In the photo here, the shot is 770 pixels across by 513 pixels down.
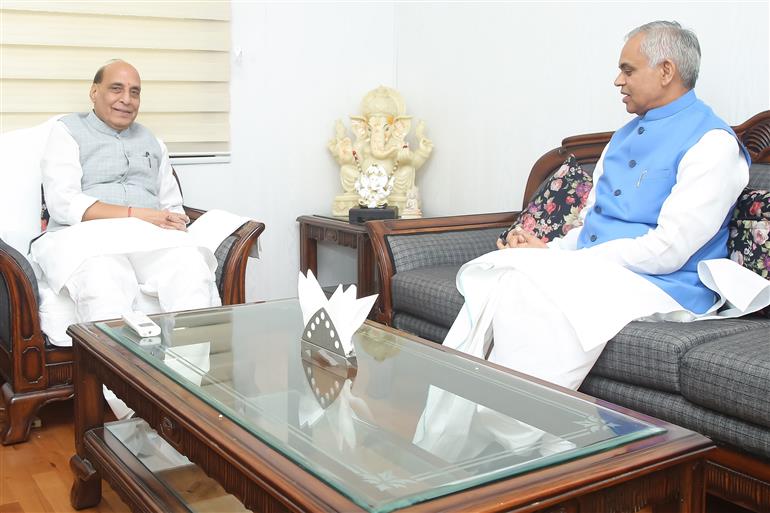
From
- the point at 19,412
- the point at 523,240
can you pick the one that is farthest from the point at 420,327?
the point at 19,412

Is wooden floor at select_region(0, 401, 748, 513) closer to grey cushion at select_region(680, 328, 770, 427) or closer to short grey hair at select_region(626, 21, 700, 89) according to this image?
grey cushion at select_region(680, 328, 770, 427)

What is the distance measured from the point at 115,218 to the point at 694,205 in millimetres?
1996

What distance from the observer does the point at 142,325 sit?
210 cm

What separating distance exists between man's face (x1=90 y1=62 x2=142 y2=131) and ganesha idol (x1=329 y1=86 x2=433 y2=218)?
47.9 inches

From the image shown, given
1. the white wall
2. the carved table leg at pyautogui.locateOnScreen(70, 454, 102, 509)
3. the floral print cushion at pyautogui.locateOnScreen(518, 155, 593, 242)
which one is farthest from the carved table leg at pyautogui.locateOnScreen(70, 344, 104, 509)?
the white wall

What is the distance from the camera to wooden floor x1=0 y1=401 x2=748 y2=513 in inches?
86.0

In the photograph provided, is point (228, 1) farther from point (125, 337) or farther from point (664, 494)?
point (664, 494)

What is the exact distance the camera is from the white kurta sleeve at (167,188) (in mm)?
3504

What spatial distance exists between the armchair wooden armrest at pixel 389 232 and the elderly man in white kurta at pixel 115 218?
600 mm

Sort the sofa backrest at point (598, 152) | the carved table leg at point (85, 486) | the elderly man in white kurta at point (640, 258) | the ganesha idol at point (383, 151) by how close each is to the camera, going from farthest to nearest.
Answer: the ganesha idol at point (383, 151), the sofa backrest at point (598, 152), the elderly man in white kurta at point (640, 258), the carved table leg at point (85, 486)

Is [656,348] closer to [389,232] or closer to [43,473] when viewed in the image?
[389,232]

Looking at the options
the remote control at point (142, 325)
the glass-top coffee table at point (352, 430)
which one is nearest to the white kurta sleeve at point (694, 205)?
the glass-top coffee table at point (352, 430)

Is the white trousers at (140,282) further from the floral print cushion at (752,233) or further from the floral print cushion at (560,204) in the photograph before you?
the floral print cushion at (752,233)

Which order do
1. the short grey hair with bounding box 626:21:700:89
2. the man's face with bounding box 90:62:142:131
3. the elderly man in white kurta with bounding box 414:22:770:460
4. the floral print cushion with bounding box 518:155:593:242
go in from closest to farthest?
the elderly man in white kurta with bounding box 414:22:770:460 → the short grey hair with bounding box 626:21:700:89 → the floral print cushion with bounding box 518:155:593:242 → the man's face with bounding box 90:62:142:131
